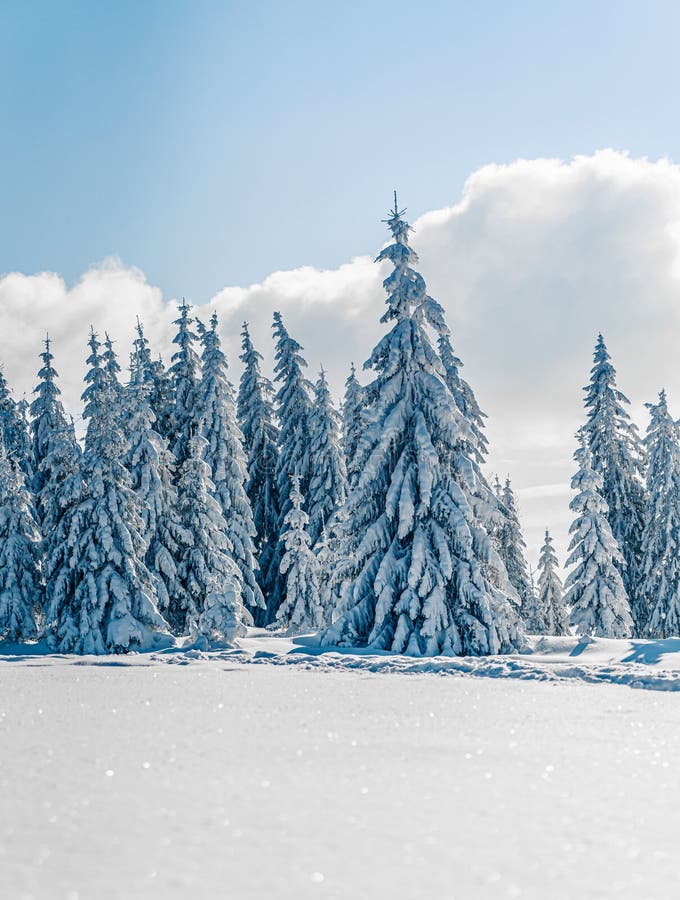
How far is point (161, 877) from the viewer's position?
3252 millimetres

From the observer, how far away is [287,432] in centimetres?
3500

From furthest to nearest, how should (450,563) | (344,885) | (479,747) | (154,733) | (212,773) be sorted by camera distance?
1. (450,563)
2. (154,733)
3. (479,747)
4. (212,773)
5. (344,885)

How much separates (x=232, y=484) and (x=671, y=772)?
1105 inches

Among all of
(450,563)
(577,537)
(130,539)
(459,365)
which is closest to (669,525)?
(577,537)

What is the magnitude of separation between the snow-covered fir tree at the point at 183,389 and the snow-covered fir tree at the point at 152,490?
12.5 feet

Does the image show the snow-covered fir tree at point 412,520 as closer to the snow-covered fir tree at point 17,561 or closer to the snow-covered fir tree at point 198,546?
the snow-covered fir tree at point 198,546

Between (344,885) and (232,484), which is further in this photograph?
(232,484)

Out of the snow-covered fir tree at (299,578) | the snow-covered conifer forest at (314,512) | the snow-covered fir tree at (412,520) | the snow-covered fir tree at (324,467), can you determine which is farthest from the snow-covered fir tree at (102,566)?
the snow-covered fir tree at (324,467)

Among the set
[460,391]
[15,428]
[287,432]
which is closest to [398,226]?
[460,391]

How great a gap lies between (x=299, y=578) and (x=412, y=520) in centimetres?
1416

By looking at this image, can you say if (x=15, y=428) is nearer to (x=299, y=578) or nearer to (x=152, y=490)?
(x=152, y=490)

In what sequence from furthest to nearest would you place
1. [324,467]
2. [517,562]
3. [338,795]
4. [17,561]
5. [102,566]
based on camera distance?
[517,562]
[324,467]
[17,561]
[102,566]
[338,795]

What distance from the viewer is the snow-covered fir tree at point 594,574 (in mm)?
27844

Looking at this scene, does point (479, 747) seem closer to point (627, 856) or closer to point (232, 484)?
point (627, 856)
